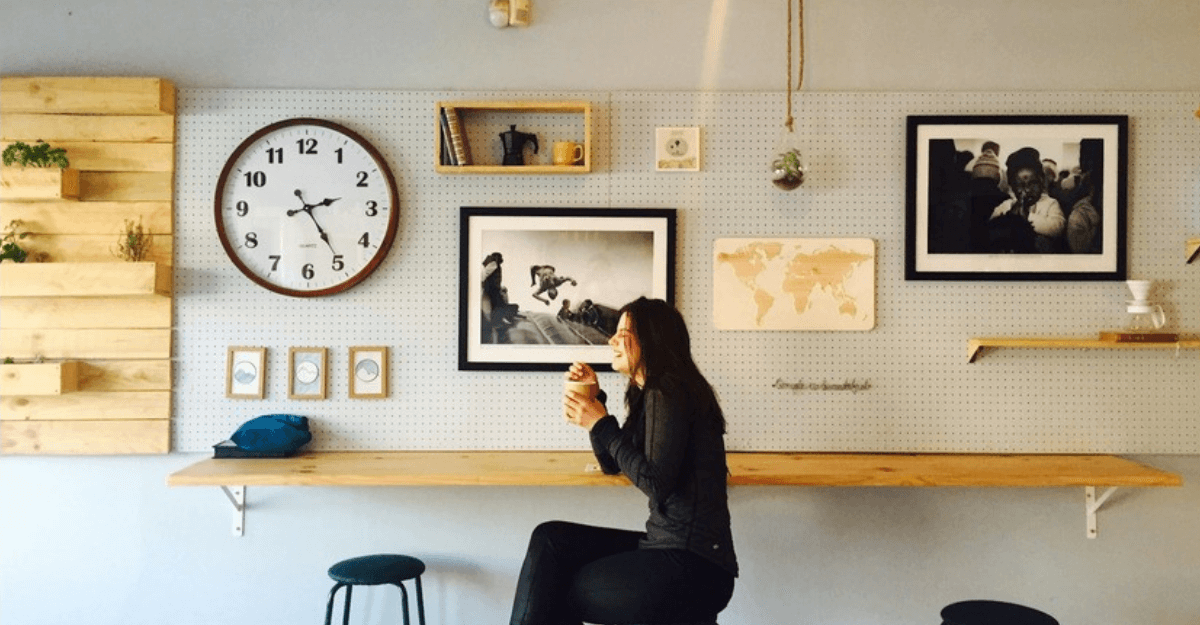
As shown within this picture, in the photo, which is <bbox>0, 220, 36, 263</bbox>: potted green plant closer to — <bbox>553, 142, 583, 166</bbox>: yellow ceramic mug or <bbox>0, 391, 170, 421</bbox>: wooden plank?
<bbox>0, 391, 170, 421</bbox>: wooden plank

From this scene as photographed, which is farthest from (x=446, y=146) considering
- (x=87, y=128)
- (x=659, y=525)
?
(x=659, y=525)

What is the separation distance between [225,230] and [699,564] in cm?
190

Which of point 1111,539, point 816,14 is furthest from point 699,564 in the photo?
point 816,14

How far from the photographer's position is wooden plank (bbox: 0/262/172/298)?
305cm

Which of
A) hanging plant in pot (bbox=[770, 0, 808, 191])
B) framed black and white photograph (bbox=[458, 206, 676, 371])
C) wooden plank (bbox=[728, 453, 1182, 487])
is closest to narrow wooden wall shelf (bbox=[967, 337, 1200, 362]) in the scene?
wooden plank (bbox=[728, 453, 1182, 487])

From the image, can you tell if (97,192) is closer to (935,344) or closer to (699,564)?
(699,564)

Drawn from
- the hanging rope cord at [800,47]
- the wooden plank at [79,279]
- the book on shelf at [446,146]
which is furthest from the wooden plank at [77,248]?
the hanging rope cord at [800,47]

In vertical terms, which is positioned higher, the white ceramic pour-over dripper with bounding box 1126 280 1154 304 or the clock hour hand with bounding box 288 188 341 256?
the clock hour hand with bounding box 288 188 341 256

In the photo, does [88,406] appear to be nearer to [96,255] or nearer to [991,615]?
[96,255]

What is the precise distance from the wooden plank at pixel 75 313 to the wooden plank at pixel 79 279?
0.12 m

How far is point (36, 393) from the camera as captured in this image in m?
3.03

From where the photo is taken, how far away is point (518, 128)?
10.5 ft

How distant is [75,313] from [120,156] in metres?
0.54

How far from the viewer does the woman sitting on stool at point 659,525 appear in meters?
2.42
